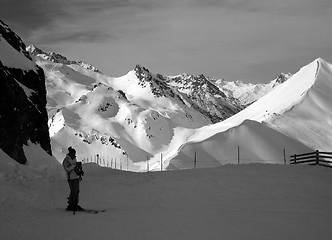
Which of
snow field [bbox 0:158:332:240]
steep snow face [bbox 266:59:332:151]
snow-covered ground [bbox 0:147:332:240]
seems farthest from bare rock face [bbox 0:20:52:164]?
steep snow face [bbox 266:59:332:151]

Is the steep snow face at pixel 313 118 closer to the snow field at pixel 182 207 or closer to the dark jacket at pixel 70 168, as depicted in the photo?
the snow field at pixel 182 207

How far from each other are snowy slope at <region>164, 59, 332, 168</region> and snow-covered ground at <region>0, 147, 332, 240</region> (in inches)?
1768

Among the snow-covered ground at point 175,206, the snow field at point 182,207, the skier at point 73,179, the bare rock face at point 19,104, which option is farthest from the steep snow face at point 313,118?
the skier at point 73,179

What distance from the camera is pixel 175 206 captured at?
1326cm

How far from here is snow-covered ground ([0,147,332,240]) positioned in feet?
30.7

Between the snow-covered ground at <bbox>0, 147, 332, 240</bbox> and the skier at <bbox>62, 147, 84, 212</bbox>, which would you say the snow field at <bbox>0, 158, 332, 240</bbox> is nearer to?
the snow-covered ground at <bbox>0, 147, 332, 240</bbox>

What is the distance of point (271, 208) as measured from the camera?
41.9ft

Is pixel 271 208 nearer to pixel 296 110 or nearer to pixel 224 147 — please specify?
pixel 224 147

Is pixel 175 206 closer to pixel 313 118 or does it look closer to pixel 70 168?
pixel 70 168

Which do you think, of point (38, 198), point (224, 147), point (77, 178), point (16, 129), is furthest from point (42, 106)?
point (224, 147)

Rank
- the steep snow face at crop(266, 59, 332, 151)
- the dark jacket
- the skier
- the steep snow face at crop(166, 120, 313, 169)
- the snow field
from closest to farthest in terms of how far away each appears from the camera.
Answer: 1. the snow field
2. the skier
3. the dark jacket
4. the steep snow face at crop(166, 120, 313, 169)
5. the steep snow face at crop(266, 59, 332, 151)

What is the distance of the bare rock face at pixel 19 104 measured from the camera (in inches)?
997

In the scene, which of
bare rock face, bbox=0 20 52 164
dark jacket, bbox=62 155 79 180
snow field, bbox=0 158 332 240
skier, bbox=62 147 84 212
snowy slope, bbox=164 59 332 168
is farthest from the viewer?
snowy slope, bbox=164 59 332 168

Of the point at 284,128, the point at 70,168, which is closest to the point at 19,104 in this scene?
the point at 70,168
